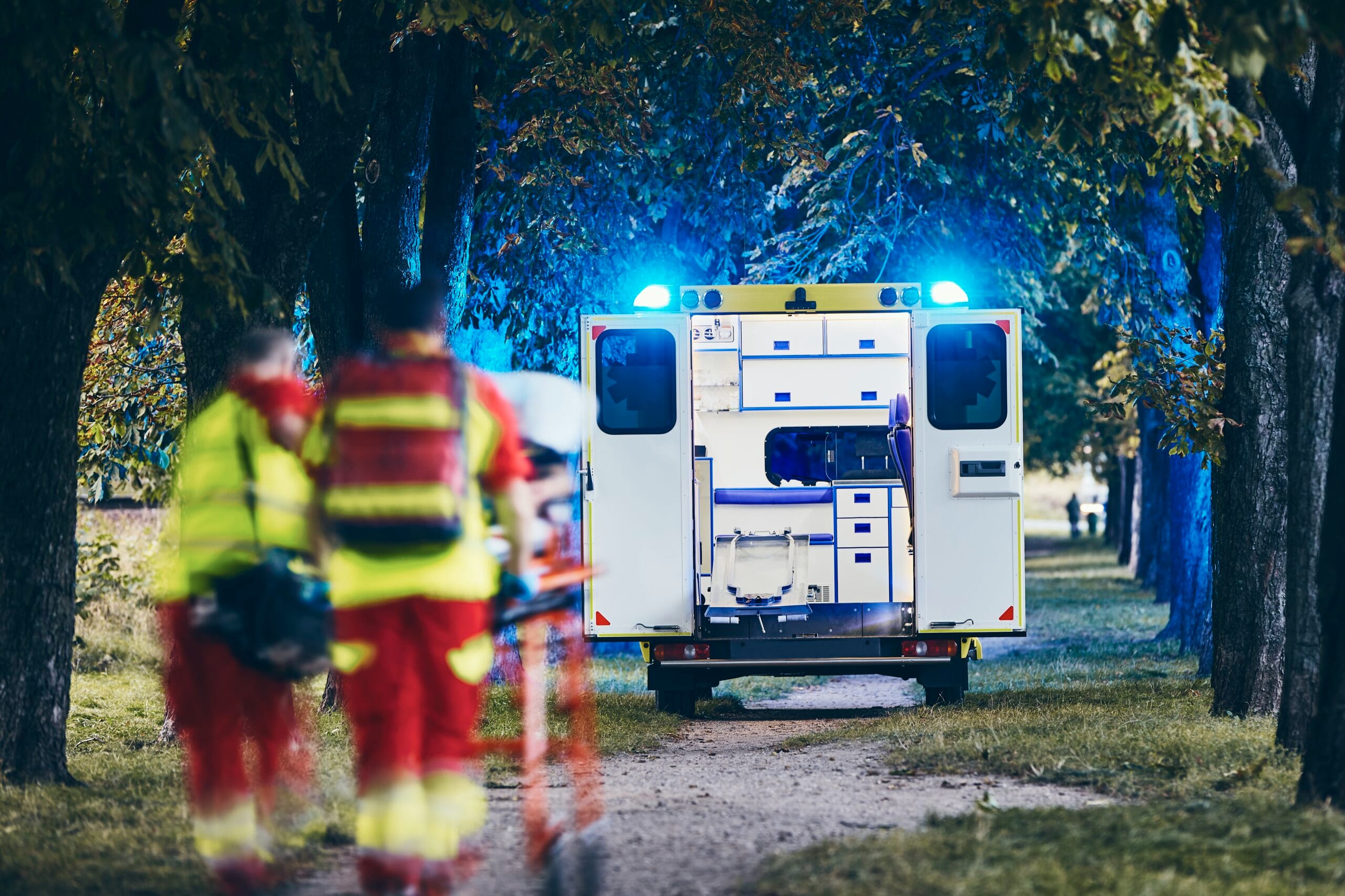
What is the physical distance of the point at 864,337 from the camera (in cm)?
1343

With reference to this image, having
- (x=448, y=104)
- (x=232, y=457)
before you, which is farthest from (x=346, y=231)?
(x=232, y=457)

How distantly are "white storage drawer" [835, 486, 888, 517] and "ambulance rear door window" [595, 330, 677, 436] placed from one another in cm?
189

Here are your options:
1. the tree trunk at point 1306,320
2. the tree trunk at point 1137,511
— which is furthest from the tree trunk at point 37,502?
the tree trunk at point 1137,511

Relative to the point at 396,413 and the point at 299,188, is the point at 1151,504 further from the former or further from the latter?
the point at 396,413

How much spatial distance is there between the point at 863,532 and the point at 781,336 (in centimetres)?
165

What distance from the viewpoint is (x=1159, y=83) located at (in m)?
7.62

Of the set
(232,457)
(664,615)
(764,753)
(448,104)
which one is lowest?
(764,753)

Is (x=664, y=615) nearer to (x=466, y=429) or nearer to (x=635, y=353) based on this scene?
(x=635, y=353)

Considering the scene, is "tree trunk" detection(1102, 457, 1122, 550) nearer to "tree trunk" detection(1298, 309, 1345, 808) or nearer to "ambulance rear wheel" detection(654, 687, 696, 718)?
"ambulance rear wheel" detection(654, 687, 696, 718)

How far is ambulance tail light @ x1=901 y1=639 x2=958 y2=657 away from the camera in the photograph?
11969 millimetres

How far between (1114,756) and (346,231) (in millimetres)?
6399

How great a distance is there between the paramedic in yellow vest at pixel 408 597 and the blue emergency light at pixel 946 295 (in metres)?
6.55

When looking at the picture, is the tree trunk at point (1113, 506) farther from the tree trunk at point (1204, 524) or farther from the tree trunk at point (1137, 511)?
the tree trunk at point (1204, 524)

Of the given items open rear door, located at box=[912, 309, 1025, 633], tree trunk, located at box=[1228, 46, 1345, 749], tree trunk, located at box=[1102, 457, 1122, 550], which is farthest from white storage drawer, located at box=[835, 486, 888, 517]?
tree trunk, located at box=[1102, 457, 1122, 550]
